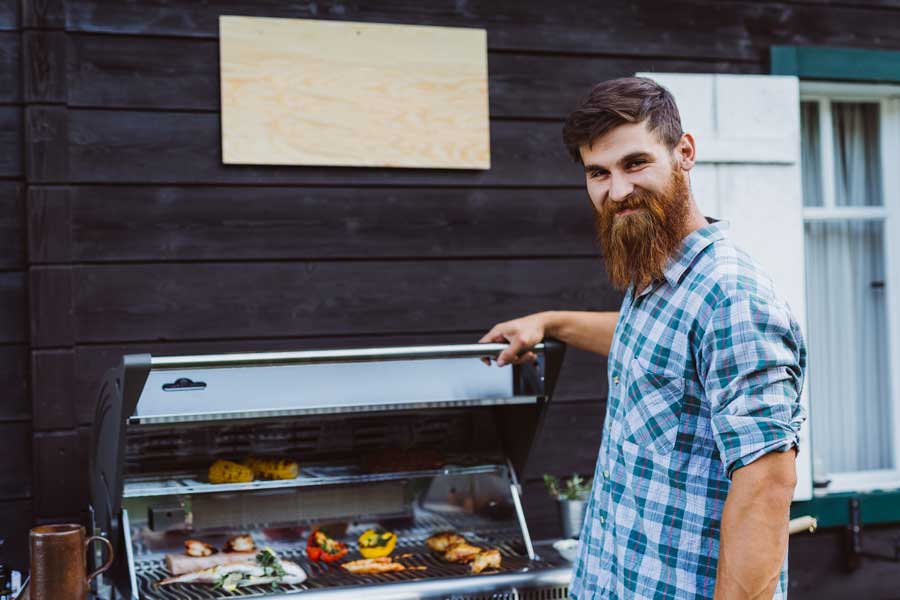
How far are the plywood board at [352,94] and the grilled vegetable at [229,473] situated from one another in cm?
98

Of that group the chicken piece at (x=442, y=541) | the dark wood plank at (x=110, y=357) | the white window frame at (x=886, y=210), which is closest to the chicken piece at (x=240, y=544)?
the chicken piece at (x=442, y=541)

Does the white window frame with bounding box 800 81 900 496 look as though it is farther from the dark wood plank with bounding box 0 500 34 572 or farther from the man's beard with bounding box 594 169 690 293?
the dark wood plank with bounding box 0 500 34 572

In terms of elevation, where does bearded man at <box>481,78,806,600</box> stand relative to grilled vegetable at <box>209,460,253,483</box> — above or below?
above

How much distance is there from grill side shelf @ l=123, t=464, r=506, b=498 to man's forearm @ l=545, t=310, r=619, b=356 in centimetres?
51

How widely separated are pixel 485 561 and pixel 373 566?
12.2 inches

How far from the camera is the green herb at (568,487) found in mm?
3207

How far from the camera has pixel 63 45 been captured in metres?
3.04

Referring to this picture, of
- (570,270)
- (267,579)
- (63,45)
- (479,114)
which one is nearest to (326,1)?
(479,114)

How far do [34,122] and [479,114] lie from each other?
143 cm

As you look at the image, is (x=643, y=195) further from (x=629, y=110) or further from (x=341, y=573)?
(x=341, y=573)

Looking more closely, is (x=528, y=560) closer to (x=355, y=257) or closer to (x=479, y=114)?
(x=355, y=257)

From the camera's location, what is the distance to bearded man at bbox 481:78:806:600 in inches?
63.7

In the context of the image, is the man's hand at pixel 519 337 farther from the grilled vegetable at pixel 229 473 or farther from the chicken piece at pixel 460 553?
the grilled vegetable at pixel 229 473

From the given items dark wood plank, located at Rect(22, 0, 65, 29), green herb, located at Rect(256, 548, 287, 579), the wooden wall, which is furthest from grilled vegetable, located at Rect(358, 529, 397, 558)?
dark wood plank, located at Rect(22, 0, 65, 29)
